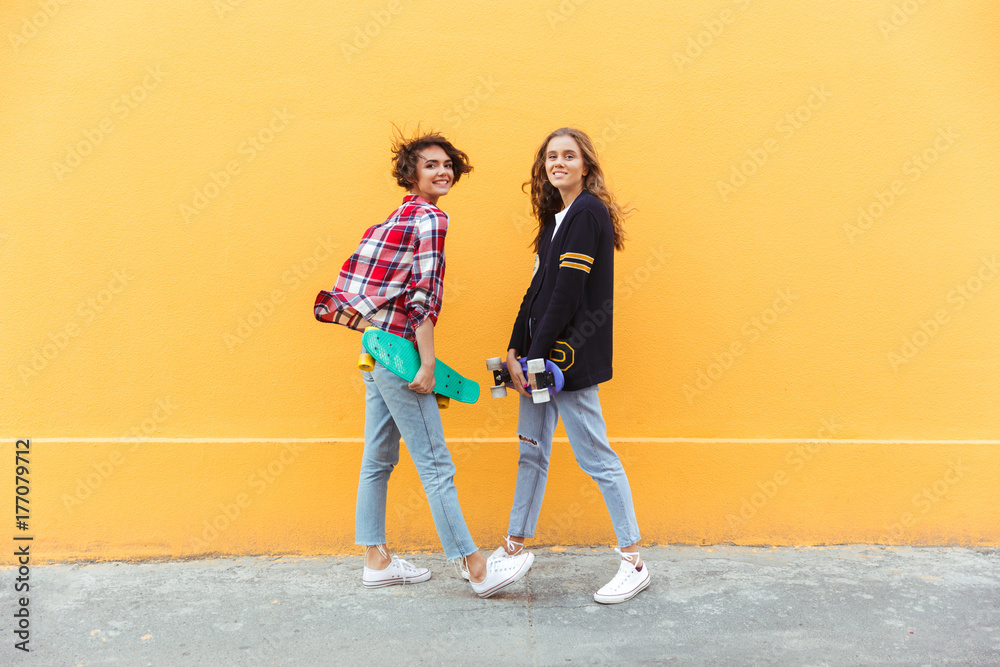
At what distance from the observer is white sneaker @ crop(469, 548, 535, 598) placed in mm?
2871

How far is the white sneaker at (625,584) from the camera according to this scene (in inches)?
111

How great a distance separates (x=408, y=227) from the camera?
2750mm
